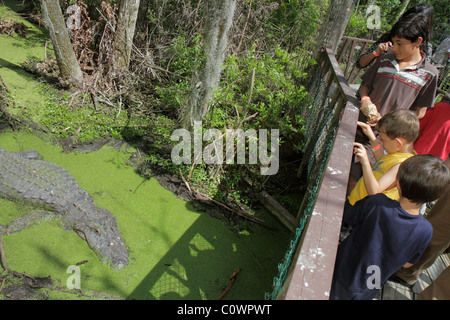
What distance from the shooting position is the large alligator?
3.30 metres

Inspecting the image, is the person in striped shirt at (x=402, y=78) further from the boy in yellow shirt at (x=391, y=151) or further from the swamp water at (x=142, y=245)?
A: the swamp water at (x=142, y=245)

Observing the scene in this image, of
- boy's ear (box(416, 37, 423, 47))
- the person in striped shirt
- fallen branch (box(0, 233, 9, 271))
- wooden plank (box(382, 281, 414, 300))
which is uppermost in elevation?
boy's ear (box(416, 37, 423, 47))

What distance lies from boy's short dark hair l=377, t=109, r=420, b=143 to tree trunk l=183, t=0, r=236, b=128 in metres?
2.29

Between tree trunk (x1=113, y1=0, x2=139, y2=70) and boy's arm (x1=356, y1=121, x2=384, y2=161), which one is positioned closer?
boy's arm (x1=356, y1=121, x2=384, y2=161)

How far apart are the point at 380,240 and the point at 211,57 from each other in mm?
2933

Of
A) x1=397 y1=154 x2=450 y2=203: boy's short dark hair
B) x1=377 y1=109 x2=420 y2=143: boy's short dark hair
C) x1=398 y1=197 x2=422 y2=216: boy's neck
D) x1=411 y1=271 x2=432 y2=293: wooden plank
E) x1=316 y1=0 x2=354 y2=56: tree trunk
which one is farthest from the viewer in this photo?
x1=316 y1=0 x2=354 y2=56: tree trunk

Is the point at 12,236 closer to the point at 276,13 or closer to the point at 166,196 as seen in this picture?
the point at 166,196

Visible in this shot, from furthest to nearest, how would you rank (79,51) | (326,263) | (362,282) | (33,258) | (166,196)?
(79,51) → (166,196) → (33,258) → (362,282) → (326,263)

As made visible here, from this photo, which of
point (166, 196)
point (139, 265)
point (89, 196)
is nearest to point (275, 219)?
point (166, 196)

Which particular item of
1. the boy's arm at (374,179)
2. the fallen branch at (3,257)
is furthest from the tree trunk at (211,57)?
the fallen branch at (3,257)

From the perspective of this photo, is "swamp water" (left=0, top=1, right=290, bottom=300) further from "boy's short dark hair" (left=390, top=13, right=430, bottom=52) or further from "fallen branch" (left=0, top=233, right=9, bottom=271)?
"boy's short dark hair" (left=390, top=13, right=430, bottom=52)

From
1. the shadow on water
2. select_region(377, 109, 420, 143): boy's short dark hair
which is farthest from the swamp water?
select_region(377, 109, 420, 143): boy's short dark hair

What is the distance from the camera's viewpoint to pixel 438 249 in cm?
197

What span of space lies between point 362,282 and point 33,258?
3.00 m
